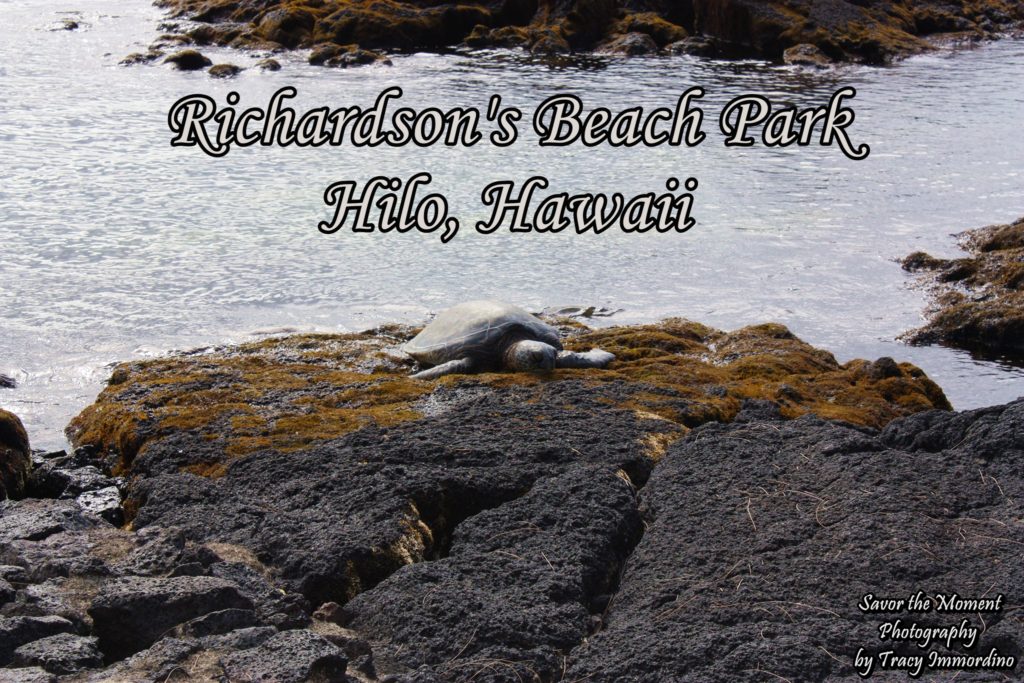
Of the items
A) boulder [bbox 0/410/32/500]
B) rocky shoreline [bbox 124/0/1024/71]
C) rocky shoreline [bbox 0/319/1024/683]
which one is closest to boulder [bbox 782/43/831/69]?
rocky shoreline [bbox 124/0/1024/71]

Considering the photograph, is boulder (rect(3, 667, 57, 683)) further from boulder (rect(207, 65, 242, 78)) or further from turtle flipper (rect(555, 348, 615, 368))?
boulder (rect(207, 65, 242, 78))

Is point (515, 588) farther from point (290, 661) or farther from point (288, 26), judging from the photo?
point (288, 26)

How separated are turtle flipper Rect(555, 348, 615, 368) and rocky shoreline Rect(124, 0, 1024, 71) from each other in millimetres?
27592

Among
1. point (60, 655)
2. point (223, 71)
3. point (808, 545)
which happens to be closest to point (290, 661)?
point (60, 655)

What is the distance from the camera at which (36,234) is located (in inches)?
643

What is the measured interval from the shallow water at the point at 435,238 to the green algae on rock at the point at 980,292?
0.36 m

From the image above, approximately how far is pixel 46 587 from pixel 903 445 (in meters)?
4.75

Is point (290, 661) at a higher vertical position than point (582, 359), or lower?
higher

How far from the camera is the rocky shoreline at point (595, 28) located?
3750 centimetres

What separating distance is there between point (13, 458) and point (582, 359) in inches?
172

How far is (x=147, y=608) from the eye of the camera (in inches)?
186

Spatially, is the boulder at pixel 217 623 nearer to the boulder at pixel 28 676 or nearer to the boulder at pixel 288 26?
the boulder at pixel 28 676

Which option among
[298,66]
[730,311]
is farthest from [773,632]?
[298,66]

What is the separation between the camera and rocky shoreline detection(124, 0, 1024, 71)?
1476 inches
